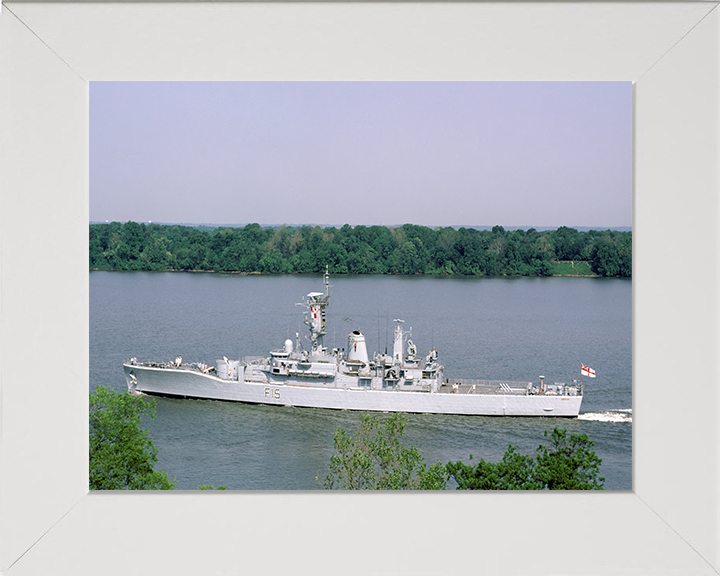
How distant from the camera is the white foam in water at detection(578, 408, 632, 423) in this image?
11.6 metres

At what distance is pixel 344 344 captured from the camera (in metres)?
15.0

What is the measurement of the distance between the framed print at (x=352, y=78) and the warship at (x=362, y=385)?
8860 mm

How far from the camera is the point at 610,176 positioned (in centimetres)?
1891

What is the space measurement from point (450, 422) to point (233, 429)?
2.95m

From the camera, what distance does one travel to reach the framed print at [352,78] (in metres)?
2.11

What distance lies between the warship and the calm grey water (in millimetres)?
189

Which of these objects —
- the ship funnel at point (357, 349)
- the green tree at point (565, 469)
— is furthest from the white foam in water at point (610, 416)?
the green tree at point (565, 469)

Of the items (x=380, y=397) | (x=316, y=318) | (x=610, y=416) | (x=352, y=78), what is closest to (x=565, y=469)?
(x=352, y=78)

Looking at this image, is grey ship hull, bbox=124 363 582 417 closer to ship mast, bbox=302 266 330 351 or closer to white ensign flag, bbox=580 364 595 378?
white ensign flag, bbox=580 364 595 378

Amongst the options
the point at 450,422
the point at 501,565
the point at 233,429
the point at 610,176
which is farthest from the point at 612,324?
the point at 501,565

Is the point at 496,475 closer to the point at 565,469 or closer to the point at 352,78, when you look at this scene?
the point at 565,469

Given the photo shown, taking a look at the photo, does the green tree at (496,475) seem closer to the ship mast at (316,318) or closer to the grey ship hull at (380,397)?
the grey ship hull at (380,397)

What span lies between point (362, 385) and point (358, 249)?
10.1 m
